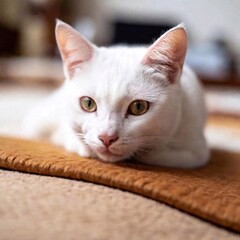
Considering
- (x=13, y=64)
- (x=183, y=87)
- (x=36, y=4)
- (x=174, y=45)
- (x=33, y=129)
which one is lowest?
(x=13, y=64)

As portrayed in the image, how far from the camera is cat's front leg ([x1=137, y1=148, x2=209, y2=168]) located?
43.3 inches

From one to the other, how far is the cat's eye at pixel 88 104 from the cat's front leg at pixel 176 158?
18 cm

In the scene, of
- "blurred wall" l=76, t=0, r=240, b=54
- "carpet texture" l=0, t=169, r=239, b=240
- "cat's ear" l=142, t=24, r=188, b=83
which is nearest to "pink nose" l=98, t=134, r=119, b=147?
"carpet texture" l=0, t=169, r=239, b=240

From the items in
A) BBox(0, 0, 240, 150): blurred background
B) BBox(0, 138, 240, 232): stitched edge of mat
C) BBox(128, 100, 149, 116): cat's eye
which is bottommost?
BBox(0, 0, 240, 150): blurred background

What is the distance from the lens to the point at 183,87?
1269mm

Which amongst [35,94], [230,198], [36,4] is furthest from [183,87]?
[36,4]

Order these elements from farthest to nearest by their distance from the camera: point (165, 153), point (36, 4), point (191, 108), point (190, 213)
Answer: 1. point (36, 4)
2. point (191, 108)
3. point (165, 153)
4. point (190, 213)

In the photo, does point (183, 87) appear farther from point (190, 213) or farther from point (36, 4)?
point (36, 4)

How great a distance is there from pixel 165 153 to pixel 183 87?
0.24 metres

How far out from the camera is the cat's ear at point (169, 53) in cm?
102

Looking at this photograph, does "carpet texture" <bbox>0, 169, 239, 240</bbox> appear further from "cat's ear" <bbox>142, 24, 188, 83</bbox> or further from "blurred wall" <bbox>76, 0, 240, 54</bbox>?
"blurred wall" <bbox>76, 0, 240, 54</bbox>

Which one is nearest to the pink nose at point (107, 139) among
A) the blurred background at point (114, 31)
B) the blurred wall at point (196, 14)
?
the blurred background at point (114, 31)

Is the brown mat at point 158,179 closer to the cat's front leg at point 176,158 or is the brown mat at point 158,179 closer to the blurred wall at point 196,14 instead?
the cat's front leg at point 176,158

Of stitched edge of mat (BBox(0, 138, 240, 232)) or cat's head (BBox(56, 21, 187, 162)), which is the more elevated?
cat's head (BBox(56, 21, 187, 162))
